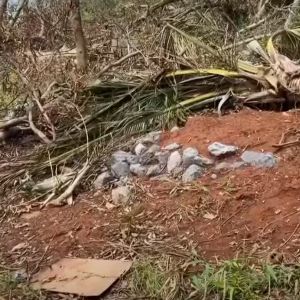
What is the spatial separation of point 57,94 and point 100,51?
6.77 feet

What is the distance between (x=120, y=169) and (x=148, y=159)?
9.5 inches

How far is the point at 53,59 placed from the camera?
24.3 ft

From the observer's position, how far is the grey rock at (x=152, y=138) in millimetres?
5039

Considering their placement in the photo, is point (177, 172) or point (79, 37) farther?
point (79, 37)

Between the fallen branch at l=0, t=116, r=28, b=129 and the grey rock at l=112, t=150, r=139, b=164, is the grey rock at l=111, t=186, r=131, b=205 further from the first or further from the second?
the fallen branch at l=0, t=116, r=28, b=129

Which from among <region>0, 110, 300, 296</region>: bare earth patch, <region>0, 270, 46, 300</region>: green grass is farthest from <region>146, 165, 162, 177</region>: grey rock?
<region>0, 270, 46, 300</region>: green grass

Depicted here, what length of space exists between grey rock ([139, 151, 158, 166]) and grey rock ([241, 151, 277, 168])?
2.35ft

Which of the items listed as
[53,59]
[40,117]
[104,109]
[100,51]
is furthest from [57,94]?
[100,51]

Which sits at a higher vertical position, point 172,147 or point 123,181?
point 172,147

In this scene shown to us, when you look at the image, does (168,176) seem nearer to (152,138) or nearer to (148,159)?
(148,159)

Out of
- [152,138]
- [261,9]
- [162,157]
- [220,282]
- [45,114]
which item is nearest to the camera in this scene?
[220,282]

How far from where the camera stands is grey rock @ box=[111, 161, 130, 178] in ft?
15.6

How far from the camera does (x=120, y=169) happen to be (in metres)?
4.76

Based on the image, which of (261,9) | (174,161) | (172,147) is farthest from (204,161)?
(261,9)
